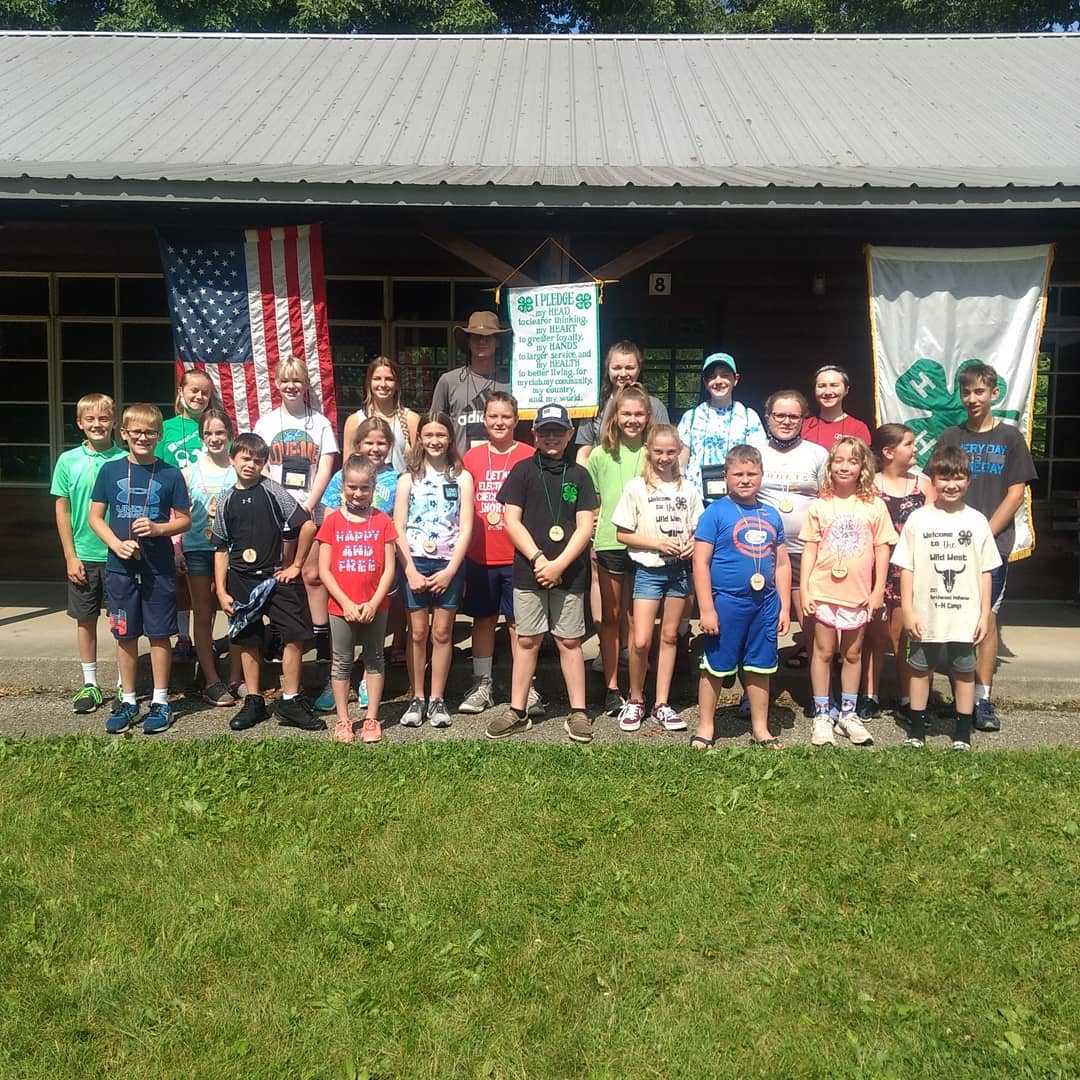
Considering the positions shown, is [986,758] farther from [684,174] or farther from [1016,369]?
[684,174]

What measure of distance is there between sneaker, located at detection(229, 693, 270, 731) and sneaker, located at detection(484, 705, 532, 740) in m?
1.15

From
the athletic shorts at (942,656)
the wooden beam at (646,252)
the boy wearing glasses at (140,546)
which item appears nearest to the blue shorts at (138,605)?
the boy wearing glasses at (140,546)

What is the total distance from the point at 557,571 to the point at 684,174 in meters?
2.76

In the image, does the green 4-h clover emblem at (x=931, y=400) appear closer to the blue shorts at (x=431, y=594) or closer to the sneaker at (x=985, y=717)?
the sneaker at (x=985, y=717)

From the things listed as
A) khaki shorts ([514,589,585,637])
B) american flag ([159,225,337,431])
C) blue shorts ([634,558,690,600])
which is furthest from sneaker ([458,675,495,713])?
american flag ([159,225,337,431])

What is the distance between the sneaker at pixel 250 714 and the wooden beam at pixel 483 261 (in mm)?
2889

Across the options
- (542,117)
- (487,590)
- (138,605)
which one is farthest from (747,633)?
(542,117)

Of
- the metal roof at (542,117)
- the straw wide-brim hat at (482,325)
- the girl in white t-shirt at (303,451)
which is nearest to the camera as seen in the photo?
the girl in white t-shirt at (303,451)

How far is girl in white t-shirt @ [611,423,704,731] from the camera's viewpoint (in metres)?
4.59

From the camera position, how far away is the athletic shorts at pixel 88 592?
5000 mm

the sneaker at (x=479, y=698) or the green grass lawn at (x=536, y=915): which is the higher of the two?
the sneaker at (x=479, y=698)

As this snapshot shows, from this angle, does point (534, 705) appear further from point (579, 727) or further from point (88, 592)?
point (88, 592)

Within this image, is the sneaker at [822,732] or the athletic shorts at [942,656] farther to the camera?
the sneaker at [822,732]

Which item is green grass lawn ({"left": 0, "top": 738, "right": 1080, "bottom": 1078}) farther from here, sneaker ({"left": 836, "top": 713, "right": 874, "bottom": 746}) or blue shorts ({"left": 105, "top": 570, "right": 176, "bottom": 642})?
blue shorts ({"left": 105, "top": 570, "right": 176, "bottom": 642})
